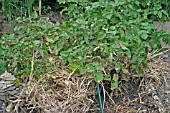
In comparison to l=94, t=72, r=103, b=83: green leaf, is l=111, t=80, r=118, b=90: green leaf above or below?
below

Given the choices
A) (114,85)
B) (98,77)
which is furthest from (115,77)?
(98,77)

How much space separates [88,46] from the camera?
2.44 meters

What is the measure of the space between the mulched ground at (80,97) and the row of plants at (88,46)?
74mm

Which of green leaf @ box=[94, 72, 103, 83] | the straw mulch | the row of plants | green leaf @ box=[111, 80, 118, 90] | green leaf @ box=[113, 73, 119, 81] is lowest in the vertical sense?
the straw mulch

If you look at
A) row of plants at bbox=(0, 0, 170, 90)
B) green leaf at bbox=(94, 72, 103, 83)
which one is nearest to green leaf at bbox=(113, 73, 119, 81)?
row of plants at bbox=(0, 0, 170, 90)

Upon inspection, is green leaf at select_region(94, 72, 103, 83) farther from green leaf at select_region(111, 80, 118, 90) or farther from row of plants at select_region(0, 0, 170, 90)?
green leaf at select_region(111, 80, 118, 90)

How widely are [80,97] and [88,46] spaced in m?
0.33

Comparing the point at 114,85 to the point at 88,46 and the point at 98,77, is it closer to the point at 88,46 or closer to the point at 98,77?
the point at 98,77

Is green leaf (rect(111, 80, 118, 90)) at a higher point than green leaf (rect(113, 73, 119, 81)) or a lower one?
lower

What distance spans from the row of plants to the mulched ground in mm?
74

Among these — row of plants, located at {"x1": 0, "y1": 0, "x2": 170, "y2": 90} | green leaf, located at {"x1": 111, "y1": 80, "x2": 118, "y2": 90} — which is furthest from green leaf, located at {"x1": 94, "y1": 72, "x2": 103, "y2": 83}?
green leaf, located at {"x1": 111, "y1": 80, "x2": 118, "y2": 90}

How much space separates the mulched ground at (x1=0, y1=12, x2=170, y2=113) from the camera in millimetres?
2328

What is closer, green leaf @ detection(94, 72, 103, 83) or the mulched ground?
green leaf @ detection(94, 72, 103, 83)

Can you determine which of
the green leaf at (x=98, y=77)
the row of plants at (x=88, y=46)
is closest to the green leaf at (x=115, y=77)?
the row of plants at (x=88, y=46)
